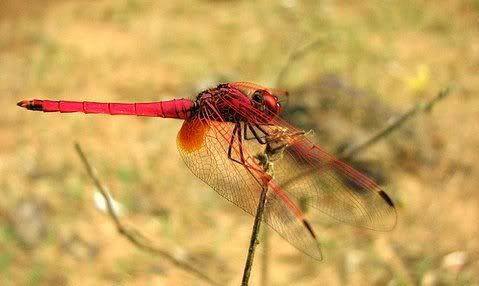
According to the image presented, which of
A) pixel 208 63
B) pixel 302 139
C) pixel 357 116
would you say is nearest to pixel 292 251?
pixel 357 116

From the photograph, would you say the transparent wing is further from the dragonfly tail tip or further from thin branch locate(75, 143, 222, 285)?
the dragonfly tail tip

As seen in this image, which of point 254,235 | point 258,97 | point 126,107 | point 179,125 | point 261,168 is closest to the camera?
point 254,235

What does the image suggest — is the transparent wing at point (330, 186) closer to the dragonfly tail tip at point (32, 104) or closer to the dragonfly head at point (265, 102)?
the dragonfly head at point (265, 102)

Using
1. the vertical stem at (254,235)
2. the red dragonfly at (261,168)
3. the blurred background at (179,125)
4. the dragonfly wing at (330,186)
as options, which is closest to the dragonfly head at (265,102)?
the red dragonfly at (261,168)

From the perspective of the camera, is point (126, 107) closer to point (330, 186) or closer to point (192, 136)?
point (192, 136)

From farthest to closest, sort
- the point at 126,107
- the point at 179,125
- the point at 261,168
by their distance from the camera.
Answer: the point at 179,125
the point at 126,107
the point at 261,168

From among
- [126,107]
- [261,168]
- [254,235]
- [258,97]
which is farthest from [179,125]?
[254,235]

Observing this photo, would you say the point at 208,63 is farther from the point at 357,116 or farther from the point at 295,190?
the point at 295,190
